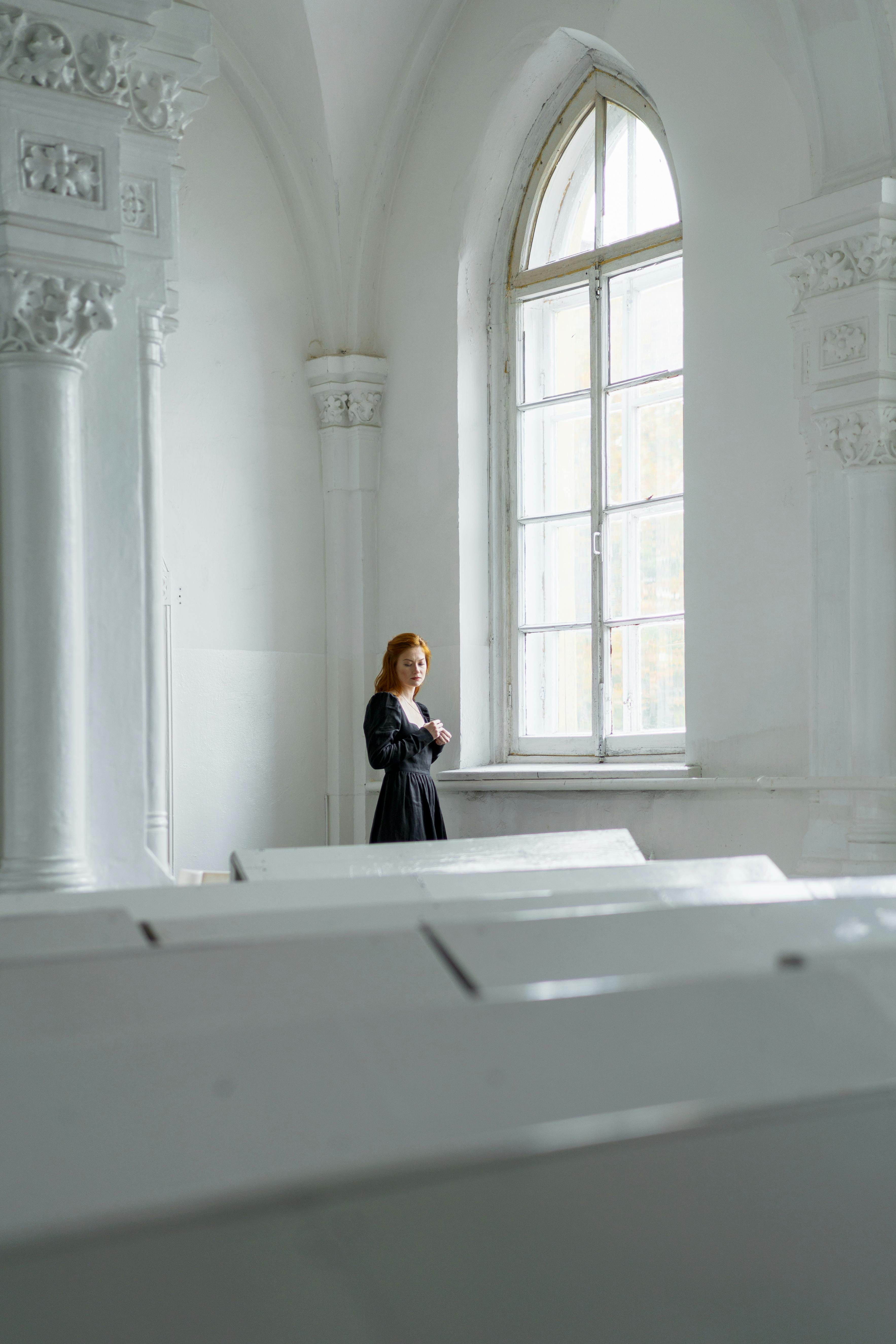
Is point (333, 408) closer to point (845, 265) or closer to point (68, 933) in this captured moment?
point (845, 265)

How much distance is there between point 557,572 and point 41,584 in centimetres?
401

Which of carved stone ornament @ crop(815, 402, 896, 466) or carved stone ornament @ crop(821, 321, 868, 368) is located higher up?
carved stone ornament @ crop(821, 321, 868, 368)

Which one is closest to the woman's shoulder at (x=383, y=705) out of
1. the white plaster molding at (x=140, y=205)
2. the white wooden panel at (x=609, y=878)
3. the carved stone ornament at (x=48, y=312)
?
the white plaster molding at (x=140, y=205)

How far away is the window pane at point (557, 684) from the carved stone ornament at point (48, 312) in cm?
383

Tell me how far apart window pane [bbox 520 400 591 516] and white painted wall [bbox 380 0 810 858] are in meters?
0.37

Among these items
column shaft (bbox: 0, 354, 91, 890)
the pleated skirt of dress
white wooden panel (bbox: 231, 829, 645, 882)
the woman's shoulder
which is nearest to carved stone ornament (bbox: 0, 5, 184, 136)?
column shaft (bbox: 0, 354, 91, 890)

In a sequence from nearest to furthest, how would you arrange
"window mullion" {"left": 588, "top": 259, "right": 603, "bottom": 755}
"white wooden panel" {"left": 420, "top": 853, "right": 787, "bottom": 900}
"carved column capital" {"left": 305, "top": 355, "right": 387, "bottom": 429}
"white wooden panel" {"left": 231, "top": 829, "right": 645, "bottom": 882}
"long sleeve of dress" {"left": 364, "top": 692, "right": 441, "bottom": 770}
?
"white wooden panel" {"left": 420, "top": 853, "right": 787, "bottom": 900} → "white wooden panel" {"left": 231, "top": 829, "right": 645, "bottom": 882} → "long sleeve of dress" {"left": 364, "top": 692, "right": 441, "bottom": 770} → "window mullion" {"left": 588, "top": 259, "right": 603, "bottom": 755} → "carved column capital" {"left": 305, "top": 355, "right": 387, "bottom": 429}

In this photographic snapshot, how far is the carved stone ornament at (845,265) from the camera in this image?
197 inches

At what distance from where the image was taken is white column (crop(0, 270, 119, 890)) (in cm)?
355

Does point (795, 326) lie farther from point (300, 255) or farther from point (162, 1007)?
point (162, 1007)

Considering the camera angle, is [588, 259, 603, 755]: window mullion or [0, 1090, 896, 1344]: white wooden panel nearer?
[0, 1090, 896, 1344]: white wooden panel

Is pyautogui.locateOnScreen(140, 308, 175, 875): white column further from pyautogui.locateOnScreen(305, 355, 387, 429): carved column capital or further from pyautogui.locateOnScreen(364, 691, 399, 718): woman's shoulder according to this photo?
pyautogui.locateOnScreen(305, 355, 387, 429): carved column capital

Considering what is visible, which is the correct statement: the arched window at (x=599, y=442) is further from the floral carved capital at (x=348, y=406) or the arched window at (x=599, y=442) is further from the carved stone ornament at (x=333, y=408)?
the carved stone ornament at (x=333, y=408)

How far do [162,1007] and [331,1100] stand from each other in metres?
0.18
